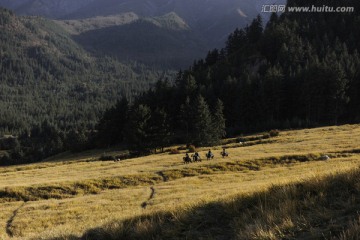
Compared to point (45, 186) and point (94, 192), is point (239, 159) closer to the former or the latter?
point (94, 192)

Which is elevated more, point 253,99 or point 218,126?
point 253,99

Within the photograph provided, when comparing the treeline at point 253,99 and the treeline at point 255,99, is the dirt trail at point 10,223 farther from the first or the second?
the treeline at point 253,99

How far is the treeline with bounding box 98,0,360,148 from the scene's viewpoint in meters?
88.7

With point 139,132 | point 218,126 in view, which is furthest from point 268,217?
point 218,126

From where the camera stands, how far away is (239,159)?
44.6m

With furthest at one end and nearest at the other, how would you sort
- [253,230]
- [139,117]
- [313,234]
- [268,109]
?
[268,109] → [139,117] → [253,230] → [313,234]

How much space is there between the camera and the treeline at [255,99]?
88.7 metres

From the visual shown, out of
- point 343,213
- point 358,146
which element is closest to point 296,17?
point 358,146

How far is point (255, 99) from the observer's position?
106 metres

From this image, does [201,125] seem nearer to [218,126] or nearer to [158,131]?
[218,126]

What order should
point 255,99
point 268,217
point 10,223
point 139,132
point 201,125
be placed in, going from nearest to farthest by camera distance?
1. point 268,217
2. point 10,223
3. point 139,132
4. point 201,125
5. point 255,99

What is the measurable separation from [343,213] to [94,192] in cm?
3226

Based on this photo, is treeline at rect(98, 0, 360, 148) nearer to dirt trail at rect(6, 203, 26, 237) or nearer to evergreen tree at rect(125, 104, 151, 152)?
evergreen tree at rect(125, 104, 151, 152)

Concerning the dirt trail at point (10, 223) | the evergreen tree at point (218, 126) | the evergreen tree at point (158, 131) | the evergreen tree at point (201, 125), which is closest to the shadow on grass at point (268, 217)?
the dirt trail at point (10, 223)
